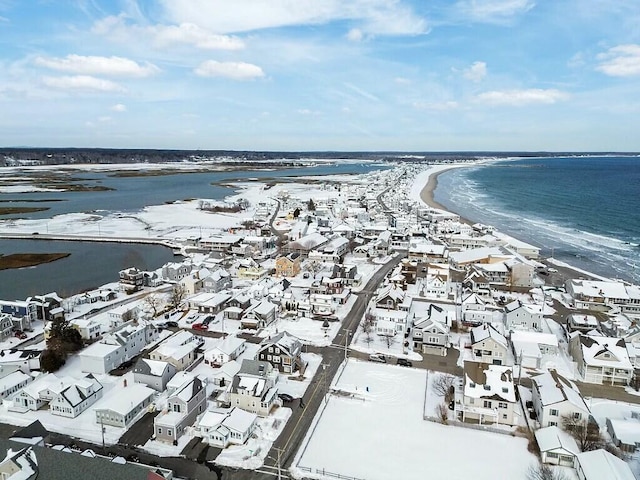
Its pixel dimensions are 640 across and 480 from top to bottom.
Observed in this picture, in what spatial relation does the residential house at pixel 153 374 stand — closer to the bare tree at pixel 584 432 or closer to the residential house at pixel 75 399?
the residential house at pixel 75 399

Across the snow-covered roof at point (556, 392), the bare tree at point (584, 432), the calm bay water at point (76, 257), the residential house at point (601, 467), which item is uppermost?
the snow-covered roof at point (556, 392)

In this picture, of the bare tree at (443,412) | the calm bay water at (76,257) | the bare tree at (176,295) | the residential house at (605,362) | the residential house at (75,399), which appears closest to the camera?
the bare tree at (443,412)

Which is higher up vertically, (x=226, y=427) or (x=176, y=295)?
(x=226, y=427)

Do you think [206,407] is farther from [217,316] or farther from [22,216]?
[22,216]

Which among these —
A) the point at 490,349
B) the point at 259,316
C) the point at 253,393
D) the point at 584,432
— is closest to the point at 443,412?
the point at 584,432

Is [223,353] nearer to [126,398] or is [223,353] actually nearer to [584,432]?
[126,398]

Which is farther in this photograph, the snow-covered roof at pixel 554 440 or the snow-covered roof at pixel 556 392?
the snow-covered roof at pixel 556 392

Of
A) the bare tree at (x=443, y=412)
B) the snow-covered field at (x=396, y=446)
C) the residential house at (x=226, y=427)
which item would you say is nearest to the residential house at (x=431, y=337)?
the snow-covered field at (x=396, y=446)
